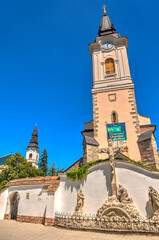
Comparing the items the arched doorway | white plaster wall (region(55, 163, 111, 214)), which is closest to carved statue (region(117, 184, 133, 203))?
white plaster wall (region(55, 163, 111, 214))

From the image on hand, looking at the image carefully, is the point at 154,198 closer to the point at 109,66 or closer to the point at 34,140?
the point at 109,66

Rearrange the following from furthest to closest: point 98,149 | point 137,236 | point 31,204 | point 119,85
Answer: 1. point 119,85
2. point 98,149
3. point 31,204
4. point 137,236

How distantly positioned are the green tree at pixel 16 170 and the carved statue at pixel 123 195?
18872 millimetres

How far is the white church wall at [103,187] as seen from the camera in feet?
30.5

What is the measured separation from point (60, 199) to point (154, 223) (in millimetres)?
6265

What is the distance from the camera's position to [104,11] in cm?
3000

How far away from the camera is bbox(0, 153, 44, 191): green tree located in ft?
78.0

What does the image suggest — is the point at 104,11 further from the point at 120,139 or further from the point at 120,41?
the point at 120,139

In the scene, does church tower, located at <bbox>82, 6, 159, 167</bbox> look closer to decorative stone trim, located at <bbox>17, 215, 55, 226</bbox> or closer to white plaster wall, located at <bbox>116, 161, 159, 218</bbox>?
white plaster wall, located at <bbox>116, 161, 159, 218</bbox>

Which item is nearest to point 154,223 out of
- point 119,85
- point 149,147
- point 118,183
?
point 118,183

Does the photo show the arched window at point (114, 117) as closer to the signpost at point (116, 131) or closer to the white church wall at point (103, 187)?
the signpost at point (116, 131)

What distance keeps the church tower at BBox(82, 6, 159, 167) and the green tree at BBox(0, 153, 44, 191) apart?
12.6 metres

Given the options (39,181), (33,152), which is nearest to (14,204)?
(39,181)

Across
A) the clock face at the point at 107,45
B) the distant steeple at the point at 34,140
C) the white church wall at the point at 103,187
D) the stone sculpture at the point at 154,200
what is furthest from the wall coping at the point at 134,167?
the distant steeple at the point at 34,140
